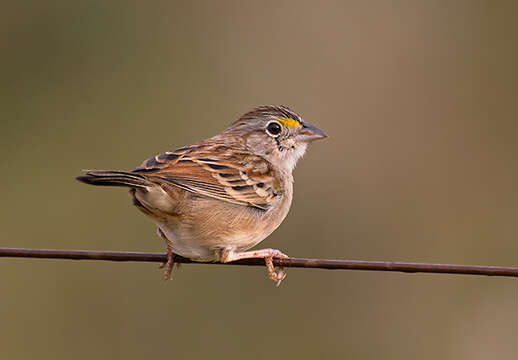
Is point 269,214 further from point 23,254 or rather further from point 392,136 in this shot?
point 392,136

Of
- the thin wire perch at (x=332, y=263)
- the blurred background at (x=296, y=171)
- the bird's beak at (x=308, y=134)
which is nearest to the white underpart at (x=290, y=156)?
the bird's beak at (x=308, y=134)

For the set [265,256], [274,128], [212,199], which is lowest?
[265,256]

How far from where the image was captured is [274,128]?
23.0 ft

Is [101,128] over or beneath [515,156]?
beneath

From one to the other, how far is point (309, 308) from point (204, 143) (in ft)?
9.36

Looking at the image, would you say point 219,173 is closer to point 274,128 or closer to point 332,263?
point 274,128

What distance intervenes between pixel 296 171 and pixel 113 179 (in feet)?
19.4

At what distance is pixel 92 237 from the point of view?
9.67m

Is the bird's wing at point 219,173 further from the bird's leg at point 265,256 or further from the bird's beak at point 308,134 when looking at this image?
the bird's beak at point 308,134

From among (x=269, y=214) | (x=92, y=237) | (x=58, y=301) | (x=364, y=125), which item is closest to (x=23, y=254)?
(x=269, y=214)

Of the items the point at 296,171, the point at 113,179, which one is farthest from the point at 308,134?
the point at 296,171

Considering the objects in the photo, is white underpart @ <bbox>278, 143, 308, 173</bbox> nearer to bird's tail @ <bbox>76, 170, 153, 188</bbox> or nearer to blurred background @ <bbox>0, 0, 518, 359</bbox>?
bird's tail @ <bbox>76, 170, 153, 188</bbox>

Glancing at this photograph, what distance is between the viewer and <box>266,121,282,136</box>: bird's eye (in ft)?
23.0

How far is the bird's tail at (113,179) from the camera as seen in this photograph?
451cm
